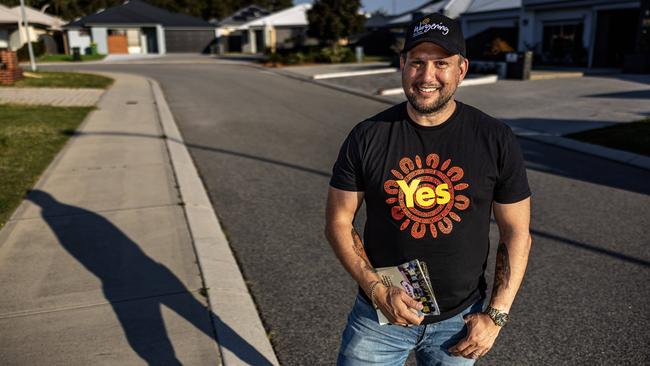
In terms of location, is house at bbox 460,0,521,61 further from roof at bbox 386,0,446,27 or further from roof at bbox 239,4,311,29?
roof at bbox 239,4,311,29

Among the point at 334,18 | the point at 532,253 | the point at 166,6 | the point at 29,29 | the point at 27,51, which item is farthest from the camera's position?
the point at 166,6

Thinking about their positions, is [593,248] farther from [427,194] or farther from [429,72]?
[429,72]

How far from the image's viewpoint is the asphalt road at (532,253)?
383 cm

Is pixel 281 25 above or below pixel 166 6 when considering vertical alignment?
below

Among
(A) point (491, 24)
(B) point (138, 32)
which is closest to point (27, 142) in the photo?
(A) point (491, 24)

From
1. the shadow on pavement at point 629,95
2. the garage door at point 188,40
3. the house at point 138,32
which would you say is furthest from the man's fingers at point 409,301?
the garage door at point 188,40

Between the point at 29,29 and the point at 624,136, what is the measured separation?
173ft

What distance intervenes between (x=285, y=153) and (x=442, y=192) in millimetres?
8080

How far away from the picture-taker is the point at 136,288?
4.56 m

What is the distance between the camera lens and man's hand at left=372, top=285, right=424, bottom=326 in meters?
2.16

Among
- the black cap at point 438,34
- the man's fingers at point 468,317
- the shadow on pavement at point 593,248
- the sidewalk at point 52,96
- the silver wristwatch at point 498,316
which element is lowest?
the shadow on pavement at point 593,248

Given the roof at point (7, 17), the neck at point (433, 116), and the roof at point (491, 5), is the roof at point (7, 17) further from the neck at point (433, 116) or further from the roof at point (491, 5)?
the neck at point (433, 116)

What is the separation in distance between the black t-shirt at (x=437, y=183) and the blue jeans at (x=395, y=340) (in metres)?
0.06

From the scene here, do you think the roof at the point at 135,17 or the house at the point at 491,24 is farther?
the roof at the point at 135,17
